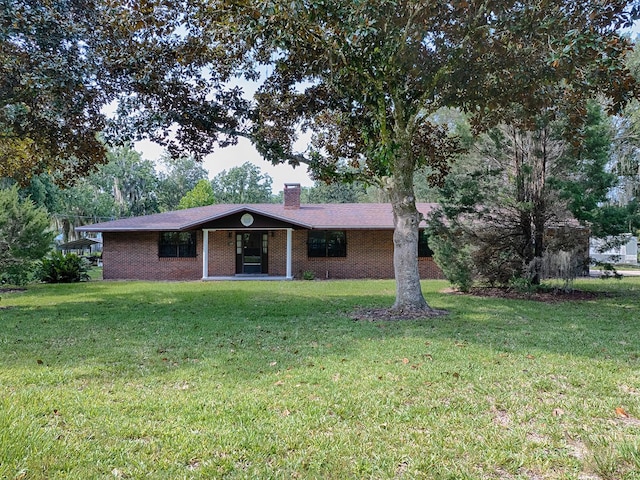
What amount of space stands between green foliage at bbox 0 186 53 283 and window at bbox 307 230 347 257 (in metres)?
10.4

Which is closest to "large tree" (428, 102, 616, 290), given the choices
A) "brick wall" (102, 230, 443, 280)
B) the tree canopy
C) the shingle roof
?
the tree canopy

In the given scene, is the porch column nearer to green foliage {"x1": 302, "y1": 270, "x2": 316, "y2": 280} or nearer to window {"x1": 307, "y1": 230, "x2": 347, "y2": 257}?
green foliage {"x1": 302, "y1": 270, "x2": 316, "y2": 280}

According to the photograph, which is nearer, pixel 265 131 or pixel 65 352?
pixel 65 352

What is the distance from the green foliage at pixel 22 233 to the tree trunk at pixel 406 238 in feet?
41.5

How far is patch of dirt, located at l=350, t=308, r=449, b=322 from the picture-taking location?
8.37 m

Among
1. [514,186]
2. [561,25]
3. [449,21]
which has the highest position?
[449,21]

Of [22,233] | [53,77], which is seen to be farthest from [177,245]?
[53,77]

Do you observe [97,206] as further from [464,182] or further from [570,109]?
[570,109]

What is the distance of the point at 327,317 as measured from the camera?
8.59 meters

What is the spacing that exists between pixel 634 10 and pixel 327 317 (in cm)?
745

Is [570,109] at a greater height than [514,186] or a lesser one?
greater

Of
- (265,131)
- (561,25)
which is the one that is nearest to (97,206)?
(265,131)

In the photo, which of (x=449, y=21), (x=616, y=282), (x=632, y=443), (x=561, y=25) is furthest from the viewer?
(x=616, y=282)

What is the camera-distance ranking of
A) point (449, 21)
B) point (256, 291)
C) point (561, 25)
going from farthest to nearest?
point (256, 291) < point (449, 21) < point (561, 25)
